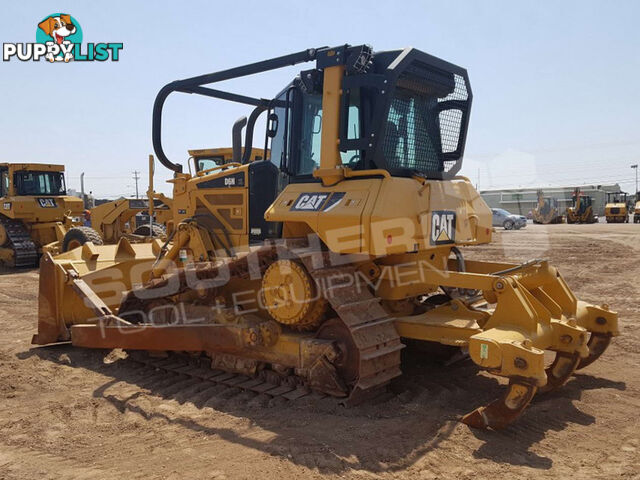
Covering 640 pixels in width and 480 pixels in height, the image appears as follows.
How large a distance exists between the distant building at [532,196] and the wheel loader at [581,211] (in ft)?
51.9

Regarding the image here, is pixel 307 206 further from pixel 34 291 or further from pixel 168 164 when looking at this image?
pixel 34 291

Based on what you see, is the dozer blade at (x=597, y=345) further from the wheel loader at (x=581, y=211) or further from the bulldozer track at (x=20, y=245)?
the wheel loader at (x=581, y=211)

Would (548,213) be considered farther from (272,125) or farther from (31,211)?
(272,125)

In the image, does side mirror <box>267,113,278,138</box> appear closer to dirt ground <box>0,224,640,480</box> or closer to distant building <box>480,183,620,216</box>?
dirt ground <box>0,224,640,480</box>

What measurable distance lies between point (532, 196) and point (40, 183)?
177 ft

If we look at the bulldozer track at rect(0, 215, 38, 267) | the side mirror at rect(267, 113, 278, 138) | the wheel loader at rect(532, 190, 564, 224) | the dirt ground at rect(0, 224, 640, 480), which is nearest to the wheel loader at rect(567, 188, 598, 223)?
the wheel loader at rect(532, 190, 564, 224)

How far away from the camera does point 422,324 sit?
4.38 metres

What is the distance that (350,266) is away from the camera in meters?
4.63

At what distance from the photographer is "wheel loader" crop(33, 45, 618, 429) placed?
4172 millimetres

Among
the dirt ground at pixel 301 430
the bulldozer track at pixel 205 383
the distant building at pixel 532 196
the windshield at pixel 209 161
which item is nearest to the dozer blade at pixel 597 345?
the dirt ground at pixel 301 430

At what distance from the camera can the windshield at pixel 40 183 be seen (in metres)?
15.9

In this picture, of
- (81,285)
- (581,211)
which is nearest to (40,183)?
(81,285)

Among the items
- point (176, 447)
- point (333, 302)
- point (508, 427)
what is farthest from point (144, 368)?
point (508, 427)

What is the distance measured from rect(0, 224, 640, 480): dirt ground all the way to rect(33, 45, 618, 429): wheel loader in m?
0.27
